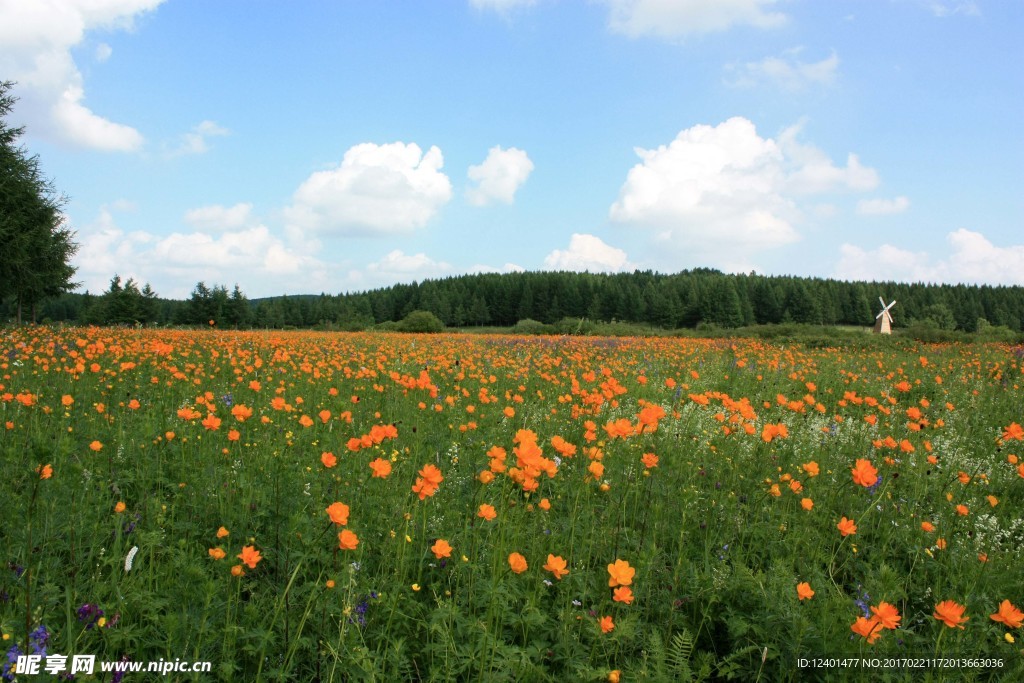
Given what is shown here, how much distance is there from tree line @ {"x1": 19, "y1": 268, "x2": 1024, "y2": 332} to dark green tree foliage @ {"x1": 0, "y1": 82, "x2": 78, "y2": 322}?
141ft

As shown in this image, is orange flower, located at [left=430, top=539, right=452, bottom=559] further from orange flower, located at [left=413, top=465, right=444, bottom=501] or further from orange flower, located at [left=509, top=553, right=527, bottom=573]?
orange flower, located at [left=509, top=553, right=527, bottom=573]

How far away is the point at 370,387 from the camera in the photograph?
6.14 meters

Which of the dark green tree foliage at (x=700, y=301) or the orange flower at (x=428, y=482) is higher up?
the dark green tree foliage at (x=700, y=301)

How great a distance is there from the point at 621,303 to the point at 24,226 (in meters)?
64.9

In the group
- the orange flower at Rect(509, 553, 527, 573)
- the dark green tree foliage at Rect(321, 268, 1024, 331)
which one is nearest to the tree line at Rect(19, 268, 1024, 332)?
the dark green tree foliage at Rect(321, 268, 1024, 331)

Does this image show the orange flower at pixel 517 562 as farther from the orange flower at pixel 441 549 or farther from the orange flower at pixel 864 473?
the orange flower at pixel 864 473

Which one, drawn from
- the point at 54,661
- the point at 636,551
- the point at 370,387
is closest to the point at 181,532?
the point at 54,661

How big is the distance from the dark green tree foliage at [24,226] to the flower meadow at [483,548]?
63.8 ft

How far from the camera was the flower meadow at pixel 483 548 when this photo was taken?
1938 mm

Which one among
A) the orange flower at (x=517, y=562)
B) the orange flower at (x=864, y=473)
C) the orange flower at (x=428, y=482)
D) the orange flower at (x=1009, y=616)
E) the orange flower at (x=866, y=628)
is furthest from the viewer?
the orange flower at (x=864, y=473)

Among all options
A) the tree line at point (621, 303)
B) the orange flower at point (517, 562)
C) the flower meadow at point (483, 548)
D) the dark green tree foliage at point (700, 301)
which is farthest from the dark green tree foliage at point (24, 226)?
the dark green tree foliage at point (700, 301)

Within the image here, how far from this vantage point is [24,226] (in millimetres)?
19625

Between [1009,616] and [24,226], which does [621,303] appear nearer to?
[24,226]

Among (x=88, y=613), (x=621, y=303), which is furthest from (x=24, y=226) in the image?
(x=621, y=303)
